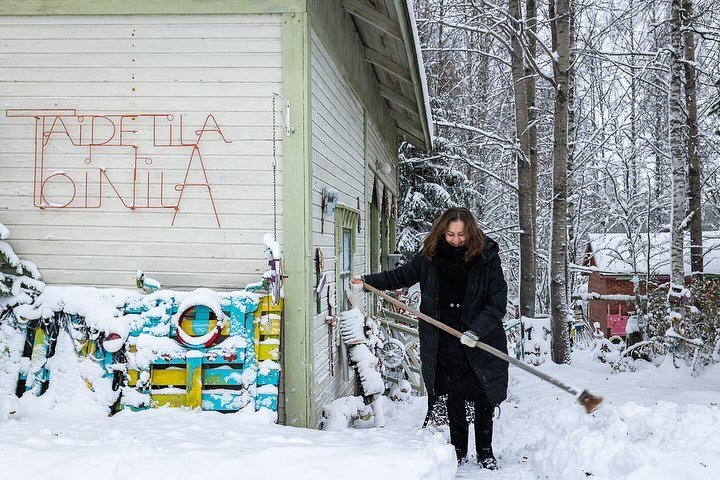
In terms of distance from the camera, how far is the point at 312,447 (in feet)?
11.1

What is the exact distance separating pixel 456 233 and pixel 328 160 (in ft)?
6.20

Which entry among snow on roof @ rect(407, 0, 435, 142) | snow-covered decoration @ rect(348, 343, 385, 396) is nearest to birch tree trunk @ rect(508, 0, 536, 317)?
snow on roof @ rect(407, 0, 435, 142)

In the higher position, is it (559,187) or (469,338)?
(559,187)

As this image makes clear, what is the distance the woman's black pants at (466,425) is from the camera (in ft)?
14.8

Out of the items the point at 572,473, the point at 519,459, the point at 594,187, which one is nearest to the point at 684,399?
the point at 519,459

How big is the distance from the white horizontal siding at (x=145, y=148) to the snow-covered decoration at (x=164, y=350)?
12.4 inches

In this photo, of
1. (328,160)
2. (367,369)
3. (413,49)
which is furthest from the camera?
(413,49)

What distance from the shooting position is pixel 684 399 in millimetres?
6031

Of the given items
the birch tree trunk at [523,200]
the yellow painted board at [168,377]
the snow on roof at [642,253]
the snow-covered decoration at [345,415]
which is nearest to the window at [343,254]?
the snow-covered decoration at [345,415]

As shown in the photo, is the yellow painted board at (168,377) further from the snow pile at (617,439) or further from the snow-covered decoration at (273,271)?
the snow pile at (617,439)

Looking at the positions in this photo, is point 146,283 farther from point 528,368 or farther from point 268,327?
point 528,368

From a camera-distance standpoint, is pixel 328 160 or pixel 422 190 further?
pixel 422 190

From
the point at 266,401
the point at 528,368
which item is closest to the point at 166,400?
the point at 266,401

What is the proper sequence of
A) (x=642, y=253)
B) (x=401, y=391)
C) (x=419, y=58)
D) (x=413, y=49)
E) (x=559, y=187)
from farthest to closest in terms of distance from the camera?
(x=642, y=253), (x=559, y=187), (x=401, y=391), (x=419, y=58), (x=413, y=49)
